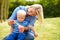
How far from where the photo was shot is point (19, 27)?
4.92m

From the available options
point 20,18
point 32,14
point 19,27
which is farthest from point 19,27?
point 32,14

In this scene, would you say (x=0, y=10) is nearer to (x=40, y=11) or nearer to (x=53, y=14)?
(x=53, y=14)

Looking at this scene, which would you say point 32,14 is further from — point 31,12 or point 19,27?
point 19,27

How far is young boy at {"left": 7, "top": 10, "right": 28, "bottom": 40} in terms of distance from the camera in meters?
4.90

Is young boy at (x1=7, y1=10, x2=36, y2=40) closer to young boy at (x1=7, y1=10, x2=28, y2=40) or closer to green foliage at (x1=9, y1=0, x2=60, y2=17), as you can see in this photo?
young boy at (x1=7, y1=10, x2=28, y2=40)

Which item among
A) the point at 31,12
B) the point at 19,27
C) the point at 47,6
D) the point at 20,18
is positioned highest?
the point at 31,12

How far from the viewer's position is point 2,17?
57.2 feet

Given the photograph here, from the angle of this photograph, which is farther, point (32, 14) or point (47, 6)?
point (47, 6)

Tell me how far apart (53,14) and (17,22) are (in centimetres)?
1771

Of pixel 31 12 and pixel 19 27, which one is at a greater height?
pixel 31 12

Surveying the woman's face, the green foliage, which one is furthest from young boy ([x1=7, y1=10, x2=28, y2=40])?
the green foliage

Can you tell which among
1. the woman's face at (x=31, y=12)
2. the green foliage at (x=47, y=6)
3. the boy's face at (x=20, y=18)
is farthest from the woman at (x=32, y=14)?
the green foliage at (x=47, y=6)

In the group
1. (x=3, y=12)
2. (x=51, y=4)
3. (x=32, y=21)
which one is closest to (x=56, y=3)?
(x=51, y=4)

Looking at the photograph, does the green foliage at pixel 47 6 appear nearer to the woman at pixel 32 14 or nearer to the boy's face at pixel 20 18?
the woman at pixel 32 14
